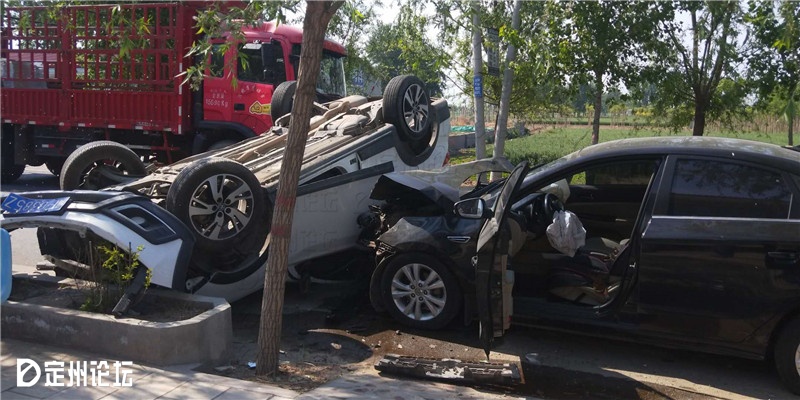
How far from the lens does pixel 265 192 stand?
6043 millimetres

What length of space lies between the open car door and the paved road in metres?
0.50

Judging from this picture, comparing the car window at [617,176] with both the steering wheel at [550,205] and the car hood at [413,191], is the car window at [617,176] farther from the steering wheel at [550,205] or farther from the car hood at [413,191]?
the car hood at [413,191]

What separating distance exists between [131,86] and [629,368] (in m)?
11.0

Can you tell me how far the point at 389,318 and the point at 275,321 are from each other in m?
1.51

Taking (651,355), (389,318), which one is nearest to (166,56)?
(389,318)

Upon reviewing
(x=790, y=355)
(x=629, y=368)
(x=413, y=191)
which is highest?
(x=413, y=191)

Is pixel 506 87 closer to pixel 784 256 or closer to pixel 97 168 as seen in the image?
pixel 97 168

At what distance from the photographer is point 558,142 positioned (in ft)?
78.6

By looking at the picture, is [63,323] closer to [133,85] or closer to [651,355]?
[651,355]

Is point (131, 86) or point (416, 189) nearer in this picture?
point (416, 189)

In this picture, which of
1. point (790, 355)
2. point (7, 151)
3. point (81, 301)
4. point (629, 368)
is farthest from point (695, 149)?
point (7, 151)

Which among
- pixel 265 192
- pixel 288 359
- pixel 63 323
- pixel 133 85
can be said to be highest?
pixel 133 85

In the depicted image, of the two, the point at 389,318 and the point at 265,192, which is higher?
the point at 265,192

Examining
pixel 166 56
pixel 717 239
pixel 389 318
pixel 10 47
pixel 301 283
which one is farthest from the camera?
pixel 10 47
